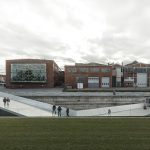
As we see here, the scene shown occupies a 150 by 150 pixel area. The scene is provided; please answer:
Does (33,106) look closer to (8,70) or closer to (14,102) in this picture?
(14,102)

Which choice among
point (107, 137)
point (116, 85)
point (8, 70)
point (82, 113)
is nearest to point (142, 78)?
point (116, 85)

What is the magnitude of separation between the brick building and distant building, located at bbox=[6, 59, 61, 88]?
5719mm

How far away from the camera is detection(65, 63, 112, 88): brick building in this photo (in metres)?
94.5

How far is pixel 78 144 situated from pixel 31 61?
82.3 metres

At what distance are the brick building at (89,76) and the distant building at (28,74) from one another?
225 inches

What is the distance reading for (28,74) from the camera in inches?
3612

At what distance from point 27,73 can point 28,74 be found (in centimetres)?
39

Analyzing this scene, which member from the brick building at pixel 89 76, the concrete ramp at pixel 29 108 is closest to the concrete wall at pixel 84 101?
the concrete ramp at pixel 29 108

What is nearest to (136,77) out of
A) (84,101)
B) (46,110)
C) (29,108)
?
(84,101)

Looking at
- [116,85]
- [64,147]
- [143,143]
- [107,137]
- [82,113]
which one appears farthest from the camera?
[116,85]

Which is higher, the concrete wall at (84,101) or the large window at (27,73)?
the large window at (27,73)

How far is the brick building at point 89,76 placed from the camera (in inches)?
3720

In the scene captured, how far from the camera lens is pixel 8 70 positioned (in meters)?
92.0

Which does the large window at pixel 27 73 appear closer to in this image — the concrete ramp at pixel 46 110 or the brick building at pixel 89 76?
the brick building at pixel 89 76
